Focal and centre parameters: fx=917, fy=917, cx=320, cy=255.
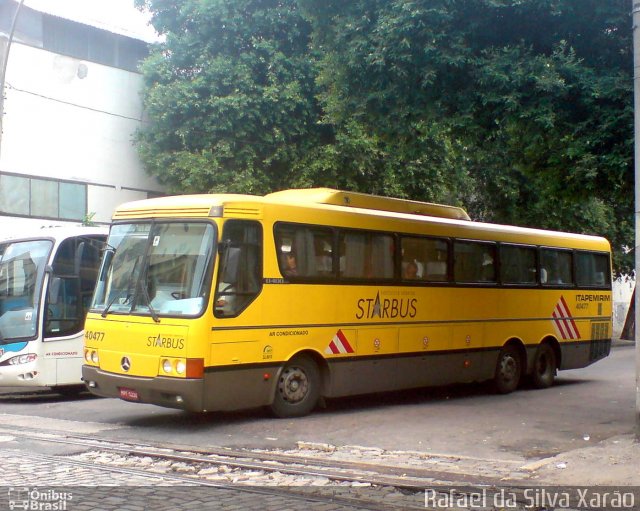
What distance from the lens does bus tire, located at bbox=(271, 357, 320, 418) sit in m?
12.5

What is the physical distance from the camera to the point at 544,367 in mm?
18234

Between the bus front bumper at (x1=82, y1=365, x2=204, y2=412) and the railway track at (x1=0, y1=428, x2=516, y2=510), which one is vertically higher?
the bus front bumper at (x1=82, y1=365, x2=204, y2=412)

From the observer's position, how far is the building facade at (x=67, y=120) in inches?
941

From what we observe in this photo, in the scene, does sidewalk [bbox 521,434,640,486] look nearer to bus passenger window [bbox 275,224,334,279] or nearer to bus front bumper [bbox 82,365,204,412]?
bus front bumper [bbox 82,365,204,412]

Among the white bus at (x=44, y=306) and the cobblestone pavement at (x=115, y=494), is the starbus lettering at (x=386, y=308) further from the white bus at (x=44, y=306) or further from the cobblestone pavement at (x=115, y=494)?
the cobblestone pavement at (x=115, y=494)

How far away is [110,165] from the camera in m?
26.8

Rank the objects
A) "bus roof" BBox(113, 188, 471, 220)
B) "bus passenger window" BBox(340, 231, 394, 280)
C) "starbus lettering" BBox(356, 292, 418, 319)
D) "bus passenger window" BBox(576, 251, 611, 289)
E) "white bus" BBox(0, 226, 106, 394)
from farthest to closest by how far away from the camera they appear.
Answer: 1. "bus passenger window" BBox(576, 251, 611, 289)
2. "white bus" BBox(0, 226, 106, 394)
3. "starbus lettering" BBox(356, 292, 418, 319)
4. "bus passenger window" BBox(340, 231, 394, 280)
5. "bus roof" BBox(113, 188, 471, 220)

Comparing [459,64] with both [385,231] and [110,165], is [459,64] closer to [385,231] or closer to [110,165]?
[385,231]

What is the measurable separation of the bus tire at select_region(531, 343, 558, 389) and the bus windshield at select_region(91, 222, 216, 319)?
8636 millimetres

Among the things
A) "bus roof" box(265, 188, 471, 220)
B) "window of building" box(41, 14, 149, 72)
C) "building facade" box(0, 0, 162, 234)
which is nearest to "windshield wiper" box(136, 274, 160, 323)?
"bus roof" box(265, 188, 471, 220)

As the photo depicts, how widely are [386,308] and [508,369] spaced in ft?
13.5

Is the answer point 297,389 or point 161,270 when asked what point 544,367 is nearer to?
point 297,389

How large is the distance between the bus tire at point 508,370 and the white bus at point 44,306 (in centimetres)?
745

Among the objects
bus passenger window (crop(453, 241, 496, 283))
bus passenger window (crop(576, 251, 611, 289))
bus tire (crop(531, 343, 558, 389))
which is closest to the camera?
bus passenger window (crop(453, 241, 496, 283))
